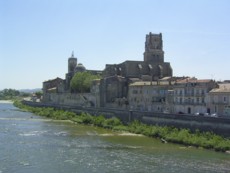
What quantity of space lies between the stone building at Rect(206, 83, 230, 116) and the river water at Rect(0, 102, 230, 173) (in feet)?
33.2

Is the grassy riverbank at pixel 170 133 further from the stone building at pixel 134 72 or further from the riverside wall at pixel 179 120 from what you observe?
the stone building at pixel 134 72

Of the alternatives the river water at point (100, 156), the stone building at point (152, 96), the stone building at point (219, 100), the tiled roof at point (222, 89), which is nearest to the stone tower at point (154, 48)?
the stone building at point (152, 96)

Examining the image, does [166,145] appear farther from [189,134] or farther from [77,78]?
[77,78]

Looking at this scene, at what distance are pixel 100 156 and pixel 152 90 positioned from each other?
113 ft

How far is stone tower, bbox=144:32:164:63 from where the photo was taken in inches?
3848

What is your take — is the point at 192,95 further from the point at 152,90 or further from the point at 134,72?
the point at 134,72

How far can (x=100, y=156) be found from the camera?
3872 centimetres

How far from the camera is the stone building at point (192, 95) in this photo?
57.6 m

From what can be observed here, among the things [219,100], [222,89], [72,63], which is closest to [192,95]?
[219,100]

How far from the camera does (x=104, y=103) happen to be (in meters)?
85.8

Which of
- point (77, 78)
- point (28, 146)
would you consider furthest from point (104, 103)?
point (28, 146)

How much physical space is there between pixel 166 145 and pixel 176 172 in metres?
13.7

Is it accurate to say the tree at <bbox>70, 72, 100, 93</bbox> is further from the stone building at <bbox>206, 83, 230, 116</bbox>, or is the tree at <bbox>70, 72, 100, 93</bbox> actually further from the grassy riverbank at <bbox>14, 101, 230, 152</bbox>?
the stone building at <bbox>206, 83, 230, 116</bbox>

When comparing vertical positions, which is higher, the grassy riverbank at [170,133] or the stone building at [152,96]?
the stone building at [152,96]
